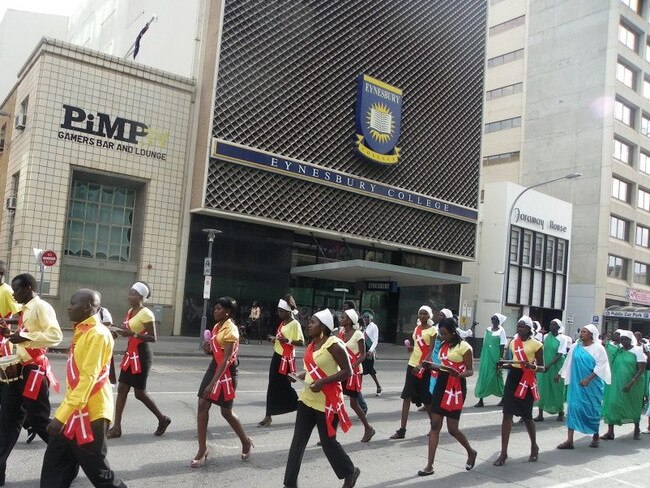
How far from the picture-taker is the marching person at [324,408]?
18.7ft

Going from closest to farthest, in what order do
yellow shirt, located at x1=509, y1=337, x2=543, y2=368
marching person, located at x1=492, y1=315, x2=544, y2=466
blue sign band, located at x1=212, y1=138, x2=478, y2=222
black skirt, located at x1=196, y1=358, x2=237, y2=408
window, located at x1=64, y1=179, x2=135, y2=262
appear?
black skirt, located at x1=196, y1=358, x2=237, y2=408
marching person, located at x1=492, y1=315, x2=544, y2=466
yellow shirt, located at x1=509, y1=337, x2=543, y2=368
window, located at x1=64, y1=179, x2=135, y2=262
blue sign band, located at x1=212, y1=138, x2=478, y2=222

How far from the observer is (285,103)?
26.1 metres

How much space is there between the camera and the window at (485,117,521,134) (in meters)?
50.5

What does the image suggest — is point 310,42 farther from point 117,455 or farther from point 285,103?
point 117,455

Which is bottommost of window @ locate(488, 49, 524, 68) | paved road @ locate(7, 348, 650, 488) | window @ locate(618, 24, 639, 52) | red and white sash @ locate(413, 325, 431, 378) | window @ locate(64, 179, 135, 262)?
paved road @ locate(7, 348, 650, 488)

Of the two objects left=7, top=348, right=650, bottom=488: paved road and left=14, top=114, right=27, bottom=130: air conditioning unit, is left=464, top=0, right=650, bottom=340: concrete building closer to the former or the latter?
left=14, top=114, right=27, bottom=130: air conditioning unit

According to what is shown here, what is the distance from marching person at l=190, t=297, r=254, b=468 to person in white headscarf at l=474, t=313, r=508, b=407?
7.33 metres

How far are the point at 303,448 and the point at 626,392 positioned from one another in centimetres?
695

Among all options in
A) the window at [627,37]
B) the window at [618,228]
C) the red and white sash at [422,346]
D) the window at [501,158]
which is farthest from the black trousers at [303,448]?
the window at [627,37]

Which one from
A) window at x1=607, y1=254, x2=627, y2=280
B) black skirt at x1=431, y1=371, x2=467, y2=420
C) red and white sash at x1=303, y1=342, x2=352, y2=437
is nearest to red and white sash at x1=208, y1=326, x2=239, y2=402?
red and white sash at x1=303, y1=342, x2=352, y2=437

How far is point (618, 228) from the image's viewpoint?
46938 millimetres

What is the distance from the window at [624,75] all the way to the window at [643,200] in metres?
7.97

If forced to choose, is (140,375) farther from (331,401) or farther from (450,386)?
(450,386)

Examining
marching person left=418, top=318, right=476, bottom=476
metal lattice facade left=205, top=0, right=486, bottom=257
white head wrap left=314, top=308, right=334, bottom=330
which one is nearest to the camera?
white head wrap left=314, top=308, right=334, bottom=330
